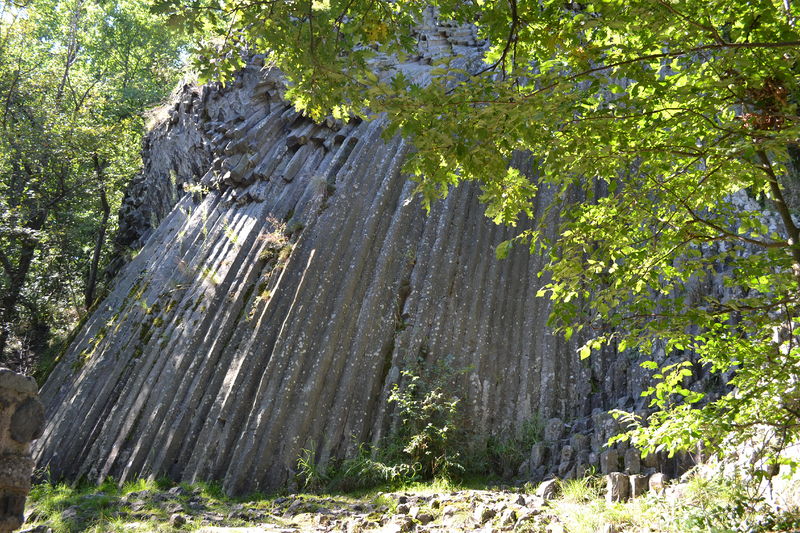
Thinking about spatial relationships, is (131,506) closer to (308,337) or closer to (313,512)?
(313,512)

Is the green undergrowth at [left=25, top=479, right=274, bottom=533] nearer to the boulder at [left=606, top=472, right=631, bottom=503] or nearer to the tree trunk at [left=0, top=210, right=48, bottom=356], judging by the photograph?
the boulder at [left=606, top=472, right=631, bottom=503]

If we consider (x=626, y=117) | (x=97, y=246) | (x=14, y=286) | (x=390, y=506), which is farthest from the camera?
(x=97, y=246)

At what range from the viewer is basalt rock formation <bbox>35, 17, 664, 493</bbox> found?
9102mm

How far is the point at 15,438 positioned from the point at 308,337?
5.55m

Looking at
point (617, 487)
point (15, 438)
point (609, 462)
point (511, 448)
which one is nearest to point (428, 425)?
point (511, 448)

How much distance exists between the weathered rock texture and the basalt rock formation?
443 centimetres

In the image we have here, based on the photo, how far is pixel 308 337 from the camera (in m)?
9.60

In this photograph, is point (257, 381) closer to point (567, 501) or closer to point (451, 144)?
point (567, 501)

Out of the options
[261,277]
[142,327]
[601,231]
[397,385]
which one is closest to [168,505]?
[397,385]

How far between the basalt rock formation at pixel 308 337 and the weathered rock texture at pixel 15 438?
4.43m

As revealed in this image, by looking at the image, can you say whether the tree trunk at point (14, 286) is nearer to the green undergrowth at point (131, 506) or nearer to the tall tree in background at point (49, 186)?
the tall tree in background at point (49, 186)

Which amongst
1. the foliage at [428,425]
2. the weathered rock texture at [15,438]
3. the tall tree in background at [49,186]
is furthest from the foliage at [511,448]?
the tall tree in background at [49,186]

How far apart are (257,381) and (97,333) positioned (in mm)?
5028

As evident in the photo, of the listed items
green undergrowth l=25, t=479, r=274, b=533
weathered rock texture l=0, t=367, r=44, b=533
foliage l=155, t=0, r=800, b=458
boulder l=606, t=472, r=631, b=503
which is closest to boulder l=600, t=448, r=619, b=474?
boulder l=606, t=472, r=631, b=503
